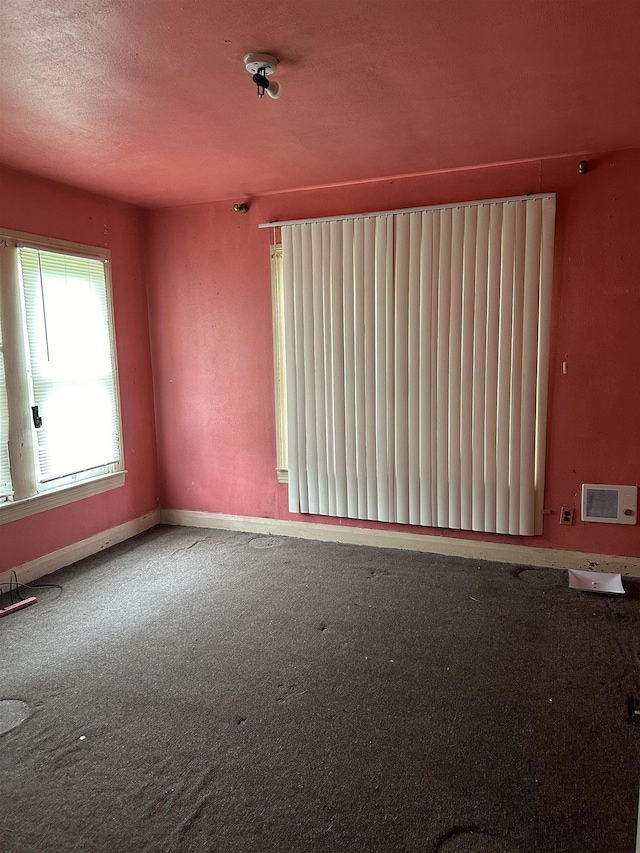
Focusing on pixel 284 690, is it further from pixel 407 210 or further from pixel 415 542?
pixel 407 210

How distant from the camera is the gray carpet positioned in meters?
1.84

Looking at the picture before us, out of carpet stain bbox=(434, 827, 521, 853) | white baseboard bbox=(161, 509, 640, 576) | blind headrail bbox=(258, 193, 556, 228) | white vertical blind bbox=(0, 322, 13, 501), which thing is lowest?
carpet stain bbox=(434, 827, 521, 853)

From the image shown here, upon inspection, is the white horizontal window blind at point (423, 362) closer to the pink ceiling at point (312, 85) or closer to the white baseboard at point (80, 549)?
the pink ceiling at point (312, 85)

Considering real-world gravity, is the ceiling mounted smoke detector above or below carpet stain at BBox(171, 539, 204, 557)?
above

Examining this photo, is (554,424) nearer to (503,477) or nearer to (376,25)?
(503,477)

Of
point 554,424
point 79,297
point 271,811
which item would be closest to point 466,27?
point 554,424

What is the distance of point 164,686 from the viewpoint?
259 centimetres

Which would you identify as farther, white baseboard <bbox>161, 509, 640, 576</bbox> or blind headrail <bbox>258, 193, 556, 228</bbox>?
white baseboard <bbox>161, 509, 640, 576</bbox>

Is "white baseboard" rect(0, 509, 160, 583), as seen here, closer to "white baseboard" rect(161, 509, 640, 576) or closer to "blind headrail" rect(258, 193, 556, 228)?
"white baseboard" rect(161, 509, 640, 576)

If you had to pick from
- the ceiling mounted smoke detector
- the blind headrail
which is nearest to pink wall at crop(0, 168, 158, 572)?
the blind headrail

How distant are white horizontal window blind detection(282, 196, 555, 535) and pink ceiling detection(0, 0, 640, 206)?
488 millimetres

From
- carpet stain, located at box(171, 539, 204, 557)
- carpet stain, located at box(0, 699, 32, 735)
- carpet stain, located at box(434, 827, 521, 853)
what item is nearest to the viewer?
carpet stain, located at box(434, 827, 521, 853)

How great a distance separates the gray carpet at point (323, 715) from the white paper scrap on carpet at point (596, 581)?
8 cm

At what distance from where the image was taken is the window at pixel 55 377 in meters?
3.58
